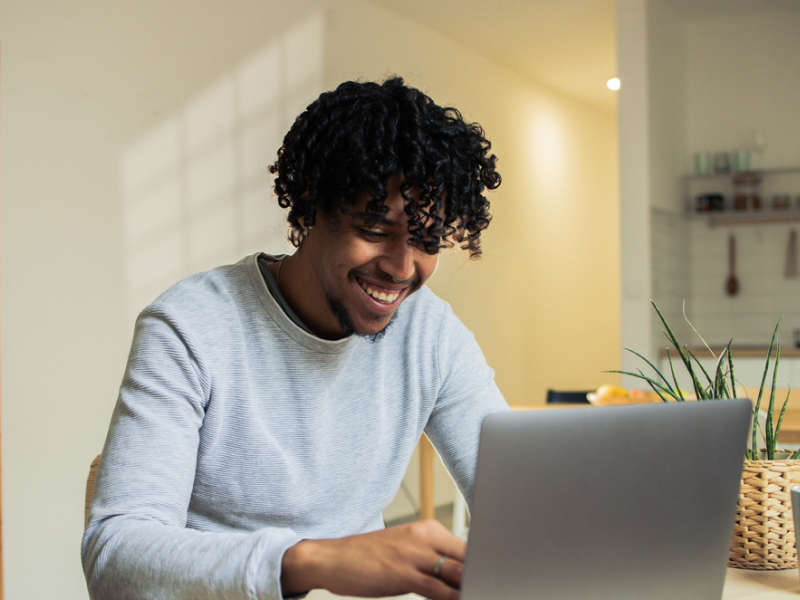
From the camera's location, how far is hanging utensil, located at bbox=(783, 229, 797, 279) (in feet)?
15.4

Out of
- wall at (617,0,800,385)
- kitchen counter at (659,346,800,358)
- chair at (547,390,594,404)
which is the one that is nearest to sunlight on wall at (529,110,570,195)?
wall at (617,0,800,385)

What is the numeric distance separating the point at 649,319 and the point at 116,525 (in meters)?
3.69

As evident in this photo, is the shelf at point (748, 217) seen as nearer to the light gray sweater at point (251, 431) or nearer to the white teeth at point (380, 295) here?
the light gray sweater at point (251, 431)

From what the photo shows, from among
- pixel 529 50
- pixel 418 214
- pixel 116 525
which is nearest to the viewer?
pixel 116 525

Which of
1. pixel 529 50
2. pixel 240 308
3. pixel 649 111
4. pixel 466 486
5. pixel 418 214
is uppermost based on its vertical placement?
pixel 529 50

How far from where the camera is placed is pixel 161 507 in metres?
0.78

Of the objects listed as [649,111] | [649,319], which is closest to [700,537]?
[649,319]

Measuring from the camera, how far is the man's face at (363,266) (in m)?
0.98

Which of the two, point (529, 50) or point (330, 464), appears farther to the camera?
point (529, 50)

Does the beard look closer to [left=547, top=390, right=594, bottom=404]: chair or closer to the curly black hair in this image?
the curly black hair

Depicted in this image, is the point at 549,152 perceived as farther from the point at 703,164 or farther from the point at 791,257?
the point at 791,257

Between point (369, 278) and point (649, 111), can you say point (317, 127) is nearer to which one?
point (369, 278)

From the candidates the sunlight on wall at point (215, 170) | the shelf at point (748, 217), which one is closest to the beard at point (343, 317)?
the sunlight on wall at point (215, 170)

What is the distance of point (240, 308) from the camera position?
1032 mm
